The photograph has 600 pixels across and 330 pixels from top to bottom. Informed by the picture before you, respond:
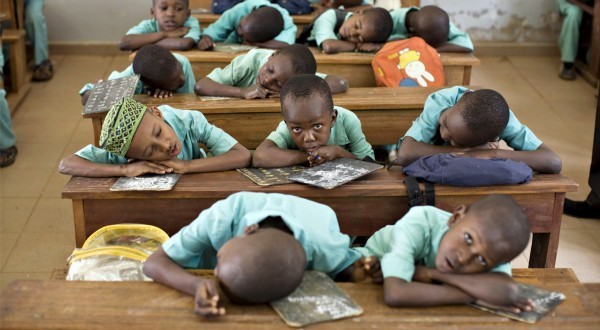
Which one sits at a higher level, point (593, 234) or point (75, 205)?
point (75, 205)

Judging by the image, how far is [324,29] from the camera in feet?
14.9

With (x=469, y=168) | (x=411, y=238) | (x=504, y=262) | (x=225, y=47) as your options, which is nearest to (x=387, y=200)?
(x=469, y=168)

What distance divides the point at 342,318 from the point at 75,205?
1.15m

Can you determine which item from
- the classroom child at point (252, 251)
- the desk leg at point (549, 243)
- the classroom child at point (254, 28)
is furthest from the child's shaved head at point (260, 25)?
the classroom child at point (252, 251)

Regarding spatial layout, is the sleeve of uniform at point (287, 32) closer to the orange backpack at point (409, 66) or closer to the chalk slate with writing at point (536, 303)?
the orange backpack at point (409, 66)

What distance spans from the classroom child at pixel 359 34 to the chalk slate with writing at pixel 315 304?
2.41 metres

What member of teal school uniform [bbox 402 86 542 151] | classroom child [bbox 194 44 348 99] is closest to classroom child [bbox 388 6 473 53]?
classroom child [bbox 194 44 348 99]

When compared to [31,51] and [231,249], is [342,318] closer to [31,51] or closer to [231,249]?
[231,249]

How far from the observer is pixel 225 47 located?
4.47 metres

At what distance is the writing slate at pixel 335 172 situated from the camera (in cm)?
267

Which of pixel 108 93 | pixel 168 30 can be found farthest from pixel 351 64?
pixel 108 93

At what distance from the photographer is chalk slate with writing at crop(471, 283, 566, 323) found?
6.71ft

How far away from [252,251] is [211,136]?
110 centimetres

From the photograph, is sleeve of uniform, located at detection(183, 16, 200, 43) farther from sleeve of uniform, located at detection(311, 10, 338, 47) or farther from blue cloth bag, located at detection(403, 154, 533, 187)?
blue cloth bag, located at detection(403, 154, 533, 187)
